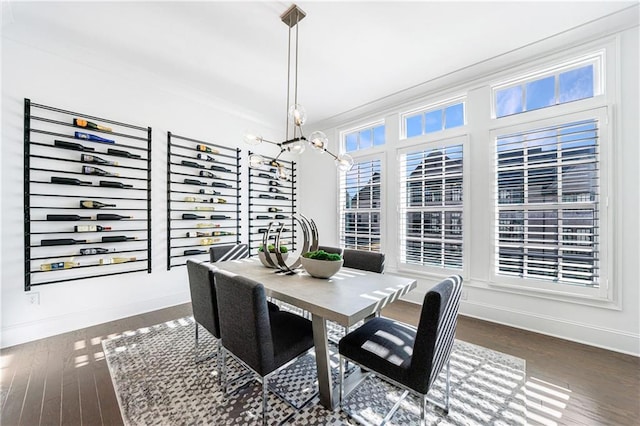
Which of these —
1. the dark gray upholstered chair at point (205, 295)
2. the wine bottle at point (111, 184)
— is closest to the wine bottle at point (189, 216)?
the wine bottle at point (111, 184)

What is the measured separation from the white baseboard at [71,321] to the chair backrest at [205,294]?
1803mm

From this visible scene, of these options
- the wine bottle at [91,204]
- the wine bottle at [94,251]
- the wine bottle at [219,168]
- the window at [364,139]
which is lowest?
the wine bottle at [94,251]

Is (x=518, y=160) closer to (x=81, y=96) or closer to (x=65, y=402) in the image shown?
(x=65, y=402)

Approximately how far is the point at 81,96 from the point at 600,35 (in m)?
5.47

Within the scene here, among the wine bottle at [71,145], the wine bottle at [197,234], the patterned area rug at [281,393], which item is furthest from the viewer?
the wine bottle at [197,234]

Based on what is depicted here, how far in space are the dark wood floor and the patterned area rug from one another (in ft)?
0.36

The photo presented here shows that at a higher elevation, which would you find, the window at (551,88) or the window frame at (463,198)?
the window at (551,88)

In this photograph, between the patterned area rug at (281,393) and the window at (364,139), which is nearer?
the patterned area rug at (281,393)

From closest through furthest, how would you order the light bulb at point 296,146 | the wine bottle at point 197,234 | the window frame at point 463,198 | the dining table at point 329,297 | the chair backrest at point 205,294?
the dining table at point 329,297 < the chair backrest at point 205,294 < the light bulb at point 296,146 < the window frame at point 463,198 < the wine bottle at point 197,234

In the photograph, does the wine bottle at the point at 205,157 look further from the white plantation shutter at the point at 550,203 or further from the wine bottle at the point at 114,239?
the white plantation shutter at the point at 550,203

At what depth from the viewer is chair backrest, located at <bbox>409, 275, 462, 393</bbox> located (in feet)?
4.11

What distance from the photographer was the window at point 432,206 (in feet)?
11.5

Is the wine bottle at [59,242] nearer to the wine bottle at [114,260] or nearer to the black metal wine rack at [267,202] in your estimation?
the wine bottle at [114,260]

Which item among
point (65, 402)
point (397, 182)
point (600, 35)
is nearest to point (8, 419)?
point (65, 402)
